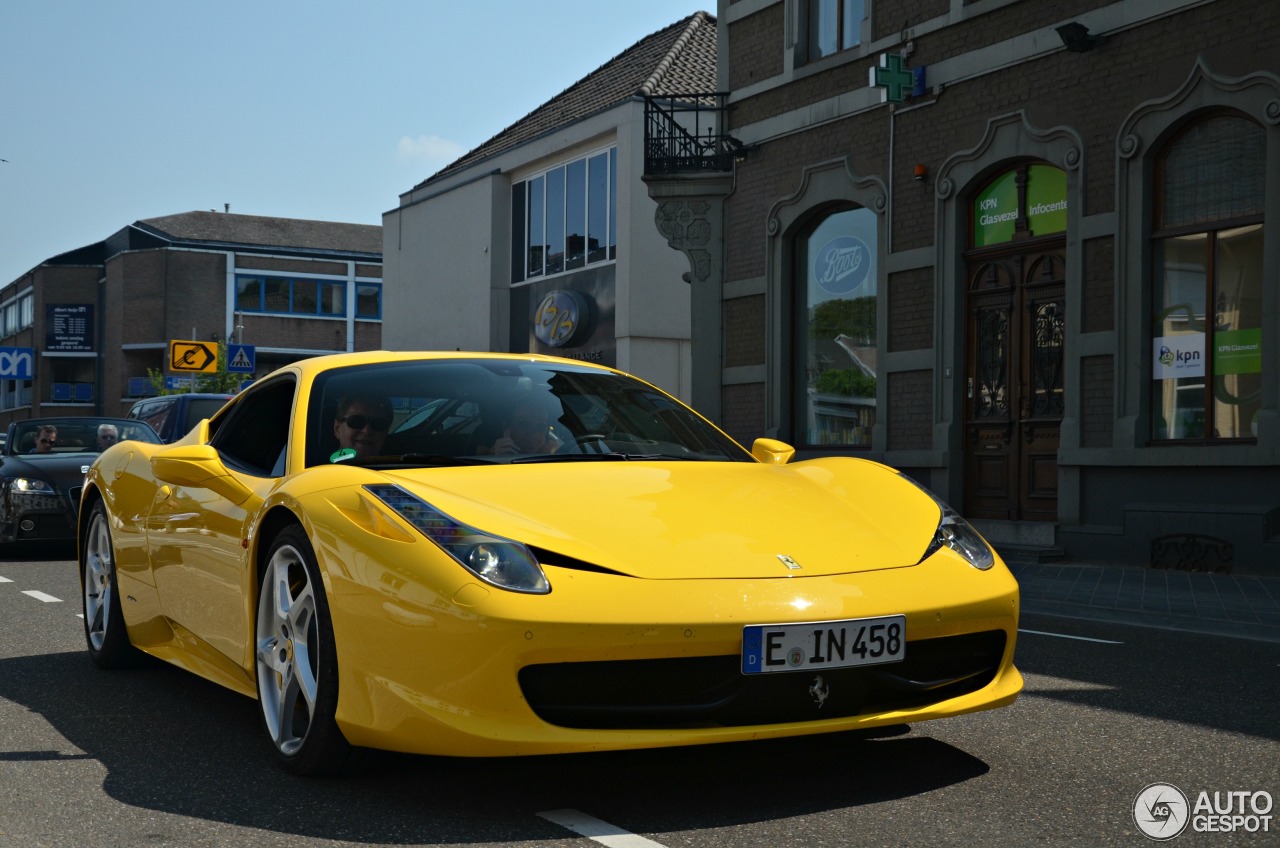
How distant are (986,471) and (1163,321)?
2.93 metres

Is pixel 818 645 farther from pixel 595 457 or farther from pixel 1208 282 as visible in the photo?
pixel 1208 282

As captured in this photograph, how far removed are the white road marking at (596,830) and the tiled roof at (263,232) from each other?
73076mm

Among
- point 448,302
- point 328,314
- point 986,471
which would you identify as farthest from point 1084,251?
point 328,314

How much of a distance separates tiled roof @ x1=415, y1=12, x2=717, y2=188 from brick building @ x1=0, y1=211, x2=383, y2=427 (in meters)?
37.9

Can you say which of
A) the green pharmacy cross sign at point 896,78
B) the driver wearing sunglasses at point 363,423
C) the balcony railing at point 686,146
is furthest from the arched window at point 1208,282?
the driver wearing sunglasses at point 363,423

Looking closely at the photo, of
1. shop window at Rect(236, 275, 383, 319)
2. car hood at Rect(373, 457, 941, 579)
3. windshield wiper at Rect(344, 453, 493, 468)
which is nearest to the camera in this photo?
car hood at Rect(373, 457, 941, 579)

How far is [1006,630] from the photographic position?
4387 millimetres

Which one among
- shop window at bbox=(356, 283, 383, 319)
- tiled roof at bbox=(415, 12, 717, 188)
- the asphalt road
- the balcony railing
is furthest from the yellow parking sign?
shop window at bbox=(356, 283, 383, 319)

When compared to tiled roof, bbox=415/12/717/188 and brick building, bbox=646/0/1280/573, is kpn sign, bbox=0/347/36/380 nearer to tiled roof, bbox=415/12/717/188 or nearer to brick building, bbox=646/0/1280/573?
tiled roof, bbox=415/12/717/188

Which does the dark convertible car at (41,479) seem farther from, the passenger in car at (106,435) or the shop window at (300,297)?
the shop window at (300,297)

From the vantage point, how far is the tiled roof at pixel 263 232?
246 feet

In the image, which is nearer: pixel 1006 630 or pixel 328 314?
pixel 1006 630

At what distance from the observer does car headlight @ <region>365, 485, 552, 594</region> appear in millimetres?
3848

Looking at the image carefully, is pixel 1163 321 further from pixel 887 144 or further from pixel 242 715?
pixel 242 715
